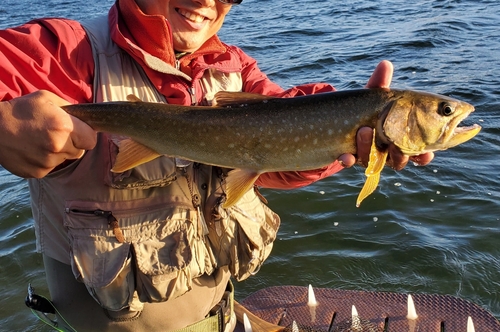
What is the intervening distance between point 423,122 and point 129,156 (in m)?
1.74

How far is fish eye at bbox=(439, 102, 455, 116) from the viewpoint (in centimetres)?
298

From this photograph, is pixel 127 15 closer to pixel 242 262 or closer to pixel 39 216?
pixel 39 216

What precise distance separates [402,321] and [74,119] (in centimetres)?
328

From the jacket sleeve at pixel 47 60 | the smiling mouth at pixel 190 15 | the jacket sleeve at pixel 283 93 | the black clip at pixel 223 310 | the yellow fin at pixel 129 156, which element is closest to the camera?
the jacket sleeve at pixel 47 60

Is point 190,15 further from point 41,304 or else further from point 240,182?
point 41,304

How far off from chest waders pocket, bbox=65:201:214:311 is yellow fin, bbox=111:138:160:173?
32 centimetres

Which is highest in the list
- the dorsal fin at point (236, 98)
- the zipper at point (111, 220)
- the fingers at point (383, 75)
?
Result: the fingers at point (383, 75)

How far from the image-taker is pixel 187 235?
10.4ft

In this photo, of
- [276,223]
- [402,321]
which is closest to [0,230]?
[276,223]

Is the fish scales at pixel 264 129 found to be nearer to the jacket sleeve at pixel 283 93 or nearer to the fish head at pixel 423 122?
the fish head at pixel 423 122

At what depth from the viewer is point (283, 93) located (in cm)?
357

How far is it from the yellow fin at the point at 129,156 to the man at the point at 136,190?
0.09 meters

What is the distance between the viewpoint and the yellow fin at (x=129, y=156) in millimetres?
2857

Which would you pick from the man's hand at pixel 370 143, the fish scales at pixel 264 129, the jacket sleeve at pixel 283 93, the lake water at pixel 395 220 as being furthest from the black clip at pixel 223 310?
the lake water at pixel 395 220
